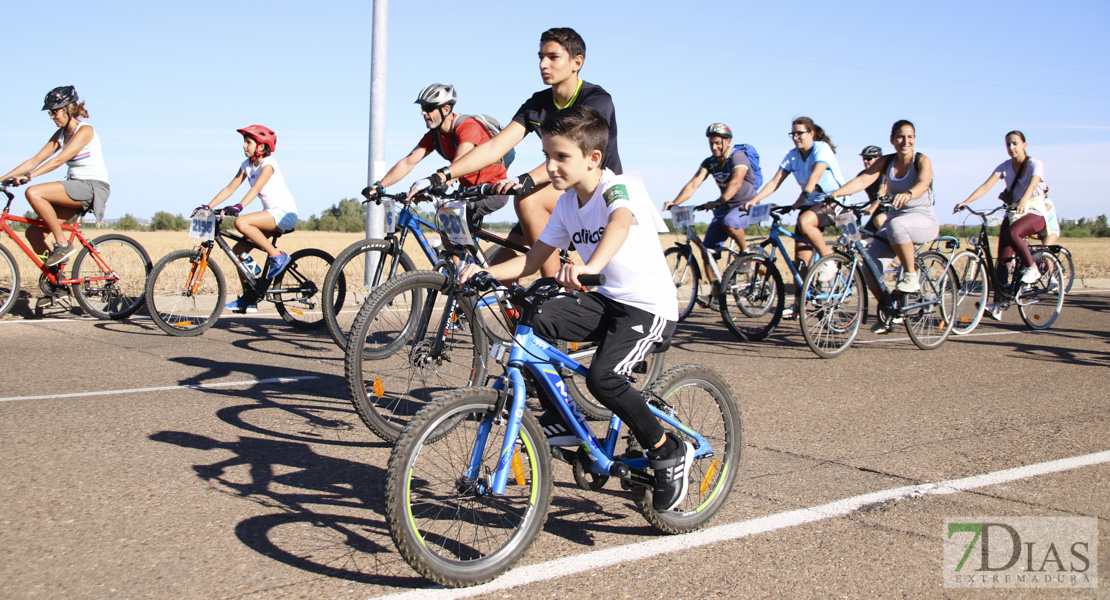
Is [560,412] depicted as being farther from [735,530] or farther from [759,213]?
[759,213]

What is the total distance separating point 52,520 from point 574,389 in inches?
102

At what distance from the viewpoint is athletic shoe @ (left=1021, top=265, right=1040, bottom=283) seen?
439 inches

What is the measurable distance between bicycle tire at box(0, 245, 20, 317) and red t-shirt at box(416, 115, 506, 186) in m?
4.57

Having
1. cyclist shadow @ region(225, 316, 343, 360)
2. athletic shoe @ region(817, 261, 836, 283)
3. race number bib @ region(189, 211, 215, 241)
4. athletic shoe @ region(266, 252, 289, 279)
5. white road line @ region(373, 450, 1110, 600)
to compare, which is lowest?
cyclist shadow @ region(225, 316, 343, 360)

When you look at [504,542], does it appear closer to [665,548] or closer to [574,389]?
[665,548]

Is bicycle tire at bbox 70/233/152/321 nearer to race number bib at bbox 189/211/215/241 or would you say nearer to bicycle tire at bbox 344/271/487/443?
race number bib at bbox 189/211/215/241

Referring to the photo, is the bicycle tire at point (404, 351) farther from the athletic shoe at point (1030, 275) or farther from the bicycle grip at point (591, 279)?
the athletic shoe at point (1030, 275)

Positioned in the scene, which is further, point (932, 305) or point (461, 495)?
point (932, 305)

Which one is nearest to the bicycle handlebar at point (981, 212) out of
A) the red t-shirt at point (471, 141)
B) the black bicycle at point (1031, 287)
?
the black bicycle at point (1031, 287)

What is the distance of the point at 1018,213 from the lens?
11156mm

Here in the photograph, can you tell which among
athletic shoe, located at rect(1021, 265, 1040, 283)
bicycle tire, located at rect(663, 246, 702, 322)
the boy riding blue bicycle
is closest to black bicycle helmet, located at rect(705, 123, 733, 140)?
bicycle tire, located at rect(663, 246, 702, 322)

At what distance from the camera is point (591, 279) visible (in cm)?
319

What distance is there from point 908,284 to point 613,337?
625cm

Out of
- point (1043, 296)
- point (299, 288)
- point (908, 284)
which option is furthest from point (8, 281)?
point (1043, 296)
